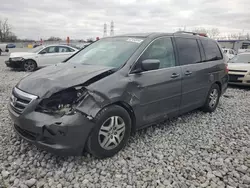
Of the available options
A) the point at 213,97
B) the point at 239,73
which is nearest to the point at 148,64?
the point at 213,97

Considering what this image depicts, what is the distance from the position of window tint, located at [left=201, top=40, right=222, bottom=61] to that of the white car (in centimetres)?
849

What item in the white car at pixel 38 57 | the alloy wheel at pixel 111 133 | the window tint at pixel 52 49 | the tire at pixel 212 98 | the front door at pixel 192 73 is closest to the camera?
the alloy wheel at pixel 111 133

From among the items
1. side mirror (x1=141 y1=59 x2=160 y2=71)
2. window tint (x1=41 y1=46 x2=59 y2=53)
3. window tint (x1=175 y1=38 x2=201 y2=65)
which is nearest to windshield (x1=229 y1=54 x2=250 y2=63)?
window tint (x1=175 y1=38 x2=201 y2=65)

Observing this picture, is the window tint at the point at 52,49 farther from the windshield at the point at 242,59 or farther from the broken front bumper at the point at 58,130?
the broken front bumper at the point at 58,130

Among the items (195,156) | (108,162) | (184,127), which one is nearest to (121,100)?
(108,162)

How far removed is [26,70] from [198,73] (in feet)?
30.4

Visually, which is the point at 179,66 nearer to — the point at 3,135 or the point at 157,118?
the point at 157,118

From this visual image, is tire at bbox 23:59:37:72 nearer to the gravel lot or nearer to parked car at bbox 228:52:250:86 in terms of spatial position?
the gravel lot

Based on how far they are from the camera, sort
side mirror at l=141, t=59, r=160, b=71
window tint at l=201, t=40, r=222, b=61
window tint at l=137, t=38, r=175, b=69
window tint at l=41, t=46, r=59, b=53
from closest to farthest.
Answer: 1. side mirror at l=141, t=59, r=160, b=71
2. window tint at l=137, t=38, r=175, b=69
3. window tint at l=201, t=40, r=222, b=61
4. window tint at l=41, t=46, r=59, b=53

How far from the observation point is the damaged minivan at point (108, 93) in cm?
241

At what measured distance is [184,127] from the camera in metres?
3.97

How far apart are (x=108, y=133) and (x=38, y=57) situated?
31.1 ft

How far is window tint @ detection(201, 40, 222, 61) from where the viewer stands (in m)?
4.58

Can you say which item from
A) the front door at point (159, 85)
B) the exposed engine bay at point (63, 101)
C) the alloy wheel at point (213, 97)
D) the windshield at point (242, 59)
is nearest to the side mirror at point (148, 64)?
the front door at point (159, 85)
